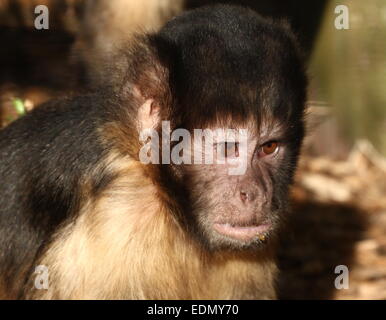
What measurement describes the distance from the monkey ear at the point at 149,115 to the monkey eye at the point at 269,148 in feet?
2.56

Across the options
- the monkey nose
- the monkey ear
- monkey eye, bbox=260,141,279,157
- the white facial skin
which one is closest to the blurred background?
monkey eye, bbox=260,141,279,157

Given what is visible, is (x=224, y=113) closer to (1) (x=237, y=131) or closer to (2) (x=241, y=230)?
(1) (x=237, y=131)

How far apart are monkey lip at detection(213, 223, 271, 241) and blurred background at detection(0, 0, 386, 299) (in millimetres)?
2014

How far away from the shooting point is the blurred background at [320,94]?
761 centimetres

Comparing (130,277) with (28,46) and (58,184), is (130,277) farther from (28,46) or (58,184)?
(28,46)

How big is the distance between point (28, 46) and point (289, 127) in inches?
261

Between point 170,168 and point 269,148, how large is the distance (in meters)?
0.73

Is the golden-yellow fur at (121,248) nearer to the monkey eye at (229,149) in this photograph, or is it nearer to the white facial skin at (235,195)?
the white facial skin at (235,195)

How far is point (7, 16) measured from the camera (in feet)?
35.5

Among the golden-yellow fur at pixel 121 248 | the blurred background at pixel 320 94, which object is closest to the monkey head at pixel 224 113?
the golden-yellow fur at pixel 121 248

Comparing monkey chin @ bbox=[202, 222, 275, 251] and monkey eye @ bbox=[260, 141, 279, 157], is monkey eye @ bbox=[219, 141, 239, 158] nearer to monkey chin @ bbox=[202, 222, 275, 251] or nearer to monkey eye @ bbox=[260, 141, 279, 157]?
monkey eye @ bbox=[260, 141, 279, 157]

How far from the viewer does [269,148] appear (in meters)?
5.12

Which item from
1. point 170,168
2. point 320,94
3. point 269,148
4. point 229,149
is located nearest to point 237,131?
point 229,149

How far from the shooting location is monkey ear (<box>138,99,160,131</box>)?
15.7 ft
